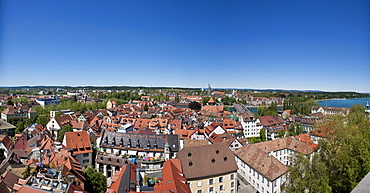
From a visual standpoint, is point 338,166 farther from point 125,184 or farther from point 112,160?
point 112,160

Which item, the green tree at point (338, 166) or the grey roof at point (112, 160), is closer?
the green tree at point (338, 166)

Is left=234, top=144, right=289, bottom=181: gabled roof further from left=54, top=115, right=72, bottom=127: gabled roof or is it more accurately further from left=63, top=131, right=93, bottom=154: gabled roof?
left=54, top=115, right=72, bottom=127: gabled roof

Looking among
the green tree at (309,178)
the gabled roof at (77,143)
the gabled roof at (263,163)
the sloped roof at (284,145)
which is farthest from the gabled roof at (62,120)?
the green tree at (309,178)

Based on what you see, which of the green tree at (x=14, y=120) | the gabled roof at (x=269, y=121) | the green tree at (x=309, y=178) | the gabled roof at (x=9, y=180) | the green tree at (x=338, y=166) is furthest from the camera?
the green tree at (x=14, y=120)

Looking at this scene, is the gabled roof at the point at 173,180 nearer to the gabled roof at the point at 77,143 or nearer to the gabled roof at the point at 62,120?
the gabled roof at the point at 77,143

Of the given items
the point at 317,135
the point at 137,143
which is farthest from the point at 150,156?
the point at 317,135

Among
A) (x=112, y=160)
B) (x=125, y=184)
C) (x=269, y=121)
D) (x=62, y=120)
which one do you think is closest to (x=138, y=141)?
(x=112, y=160)

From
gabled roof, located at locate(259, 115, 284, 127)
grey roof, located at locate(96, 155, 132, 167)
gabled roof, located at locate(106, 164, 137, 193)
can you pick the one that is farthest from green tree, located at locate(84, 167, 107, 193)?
gabled roof, located at locate(259, 115, 284, 127)

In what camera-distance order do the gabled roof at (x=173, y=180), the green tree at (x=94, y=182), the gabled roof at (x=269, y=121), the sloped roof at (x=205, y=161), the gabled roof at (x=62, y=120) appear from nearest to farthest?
the gabled roof at (x=173, y=180) < the green tree at (x=94, y=182) < the sloped roof at (x=205, y=161) < the gabled roof at (x=62, y=120) < the gabled roof at (x=269, y=121)
